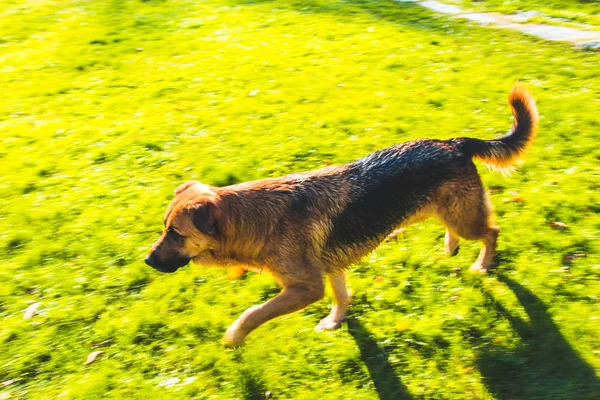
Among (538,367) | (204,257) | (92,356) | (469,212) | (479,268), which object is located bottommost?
(92,356)

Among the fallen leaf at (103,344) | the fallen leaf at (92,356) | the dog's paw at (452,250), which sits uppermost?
the dog's paw at (452,250)

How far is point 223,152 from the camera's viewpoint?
920 centimetres

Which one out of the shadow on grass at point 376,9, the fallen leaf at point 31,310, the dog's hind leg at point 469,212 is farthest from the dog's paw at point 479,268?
the shadow on grass at point 376,9

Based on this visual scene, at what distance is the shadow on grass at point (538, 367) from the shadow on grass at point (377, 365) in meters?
0.73

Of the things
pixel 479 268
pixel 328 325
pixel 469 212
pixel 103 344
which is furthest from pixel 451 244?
pixel 103 344

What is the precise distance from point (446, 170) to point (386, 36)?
8674mm

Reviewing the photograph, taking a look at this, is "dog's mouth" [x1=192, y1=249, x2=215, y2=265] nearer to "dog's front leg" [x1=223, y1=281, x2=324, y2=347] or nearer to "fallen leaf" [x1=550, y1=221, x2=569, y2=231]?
"dog's front leg" [x1=223, y1=281, x2=324, y2=347]

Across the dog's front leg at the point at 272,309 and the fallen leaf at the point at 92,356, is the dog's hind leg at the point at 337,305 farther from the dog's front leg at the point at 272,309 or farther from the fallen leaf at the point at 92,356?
the fallen leaf at the point at 92,356

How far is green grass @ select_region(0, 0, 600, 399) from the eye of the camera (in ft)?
17.5

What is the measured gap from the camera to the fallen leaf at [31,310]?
6.32m

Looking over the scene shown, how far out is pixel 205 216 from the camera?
16.6 ft

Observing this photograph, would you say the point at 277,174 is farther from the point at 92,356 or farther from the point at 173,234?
the point at 92,356

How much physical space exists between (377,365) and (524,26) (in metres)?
10.8

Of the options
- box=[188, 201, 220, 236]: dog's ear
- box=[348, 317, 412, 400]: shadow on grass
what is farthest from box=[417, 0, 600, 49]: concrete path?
box=[188, 201, 220, 236]: dog's ear
